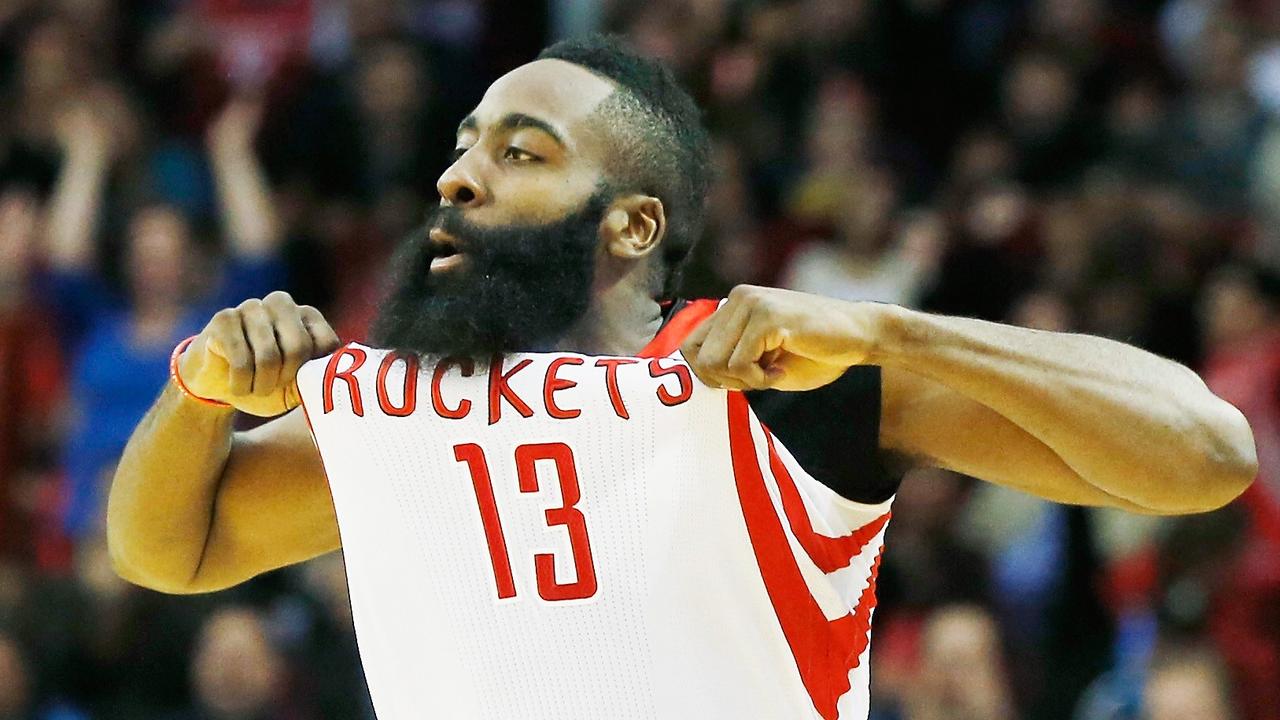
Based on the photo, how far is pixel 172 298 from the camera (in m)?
8.97

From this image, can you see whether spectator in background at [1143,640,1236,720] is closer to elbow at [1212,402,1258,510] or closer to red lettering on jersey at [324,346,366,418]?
elbow at [1212,402,1258,510]

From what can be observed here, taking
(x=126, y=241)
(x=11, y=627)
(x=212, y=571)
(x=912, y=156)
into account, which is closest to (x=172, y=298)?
(x=126, y=241)

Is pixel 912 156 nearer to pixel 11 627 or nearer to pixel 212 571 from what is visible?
pixel 11 627

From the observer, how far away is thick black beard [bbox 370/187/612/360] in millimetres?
3461

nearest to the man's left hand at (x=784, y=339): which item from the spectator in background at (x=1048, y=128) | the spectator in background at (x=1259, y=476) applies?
the spectator in background at (x=1259, y=476)

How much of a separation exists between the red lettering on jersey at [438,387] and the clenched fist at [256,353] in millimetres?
274

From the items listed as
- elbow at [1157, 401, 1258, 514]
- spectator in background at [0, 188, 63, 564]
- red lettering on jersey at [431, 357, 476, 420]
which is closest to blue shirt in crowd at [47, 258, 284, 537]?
spectator in background at [0, 188, 63, 564]

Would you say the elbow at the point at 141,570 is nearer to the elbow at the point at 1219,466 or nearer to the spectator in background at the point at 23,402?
the elbow at the point at 1219,466

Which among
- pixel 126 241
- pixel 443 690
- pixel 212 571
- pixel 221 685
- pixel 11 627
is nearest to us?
pixel 443 690

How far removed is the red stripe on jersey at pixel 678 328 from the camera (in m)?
3.57

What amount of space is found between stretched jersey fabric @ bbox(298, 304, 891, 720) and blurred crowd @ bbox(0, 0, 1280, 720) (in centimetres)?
391

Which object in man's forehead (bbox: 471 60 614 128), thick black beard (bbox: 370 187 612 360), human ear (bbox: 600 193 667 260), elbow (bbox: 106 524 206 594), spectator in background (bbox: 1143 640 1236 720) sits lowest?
spectator in background (bbox: 1143 640 1236 720)

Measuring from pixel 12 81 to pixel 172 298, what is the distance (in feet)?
8.66

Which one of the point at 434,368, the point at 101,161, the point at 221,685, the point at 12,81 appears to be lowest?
the point at 221,685
